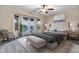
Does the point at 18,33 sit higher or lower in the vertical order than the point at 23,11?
lower

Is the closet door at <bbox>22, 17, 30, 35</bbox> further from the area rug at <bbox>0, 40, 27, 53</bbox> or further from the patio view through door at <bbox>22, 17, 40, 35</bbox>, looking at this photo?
the area rug at <bbox>0, 40, 27, 53</bbox>

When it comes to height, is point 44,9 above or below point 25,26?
above

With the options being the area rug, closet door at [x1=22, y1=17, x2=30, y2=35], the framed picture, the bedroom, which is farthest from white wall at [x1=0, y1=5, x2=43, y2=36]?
the framed picture

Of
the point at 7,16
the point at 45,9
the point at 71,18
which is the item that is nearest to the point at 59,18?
the point at 71,18

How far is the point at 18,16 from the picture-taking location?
1.69 m

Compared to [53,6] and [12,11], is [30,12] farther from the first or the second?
[53,6]

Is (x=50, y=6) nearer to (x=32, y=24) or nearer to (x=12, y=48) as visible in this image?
(x=32, y=24)

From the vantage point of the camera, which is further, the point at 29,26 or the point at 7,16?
the point at 29,26

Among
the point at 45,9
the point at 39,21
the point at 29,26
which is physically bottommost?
the point at 29,26

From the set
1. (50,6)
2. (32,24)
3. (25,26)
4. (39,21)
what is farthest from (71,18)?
(25,26)

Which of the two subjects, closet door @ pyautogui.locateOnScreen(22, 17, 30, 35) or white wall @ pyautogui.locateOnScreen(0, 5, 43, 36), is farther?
closet door @ pyautogui.locateOnScreen(22, 17, 30, 35)

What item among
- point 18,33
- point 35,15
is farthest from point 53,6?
point 18,33
